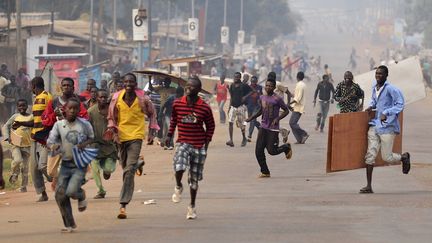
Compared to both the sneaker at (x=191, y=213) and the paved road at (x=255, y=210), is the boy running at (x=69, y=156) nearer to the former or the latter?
the paved road at (x=255, y=210)

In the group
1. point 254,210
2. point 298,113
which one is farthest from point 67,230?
point 298,113

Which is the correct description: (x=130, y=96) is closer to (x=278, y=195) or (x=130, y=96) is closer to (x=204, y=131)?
(x=204, y=131)

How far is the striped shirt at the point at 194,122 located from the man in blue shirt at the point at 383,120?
310 centimetres

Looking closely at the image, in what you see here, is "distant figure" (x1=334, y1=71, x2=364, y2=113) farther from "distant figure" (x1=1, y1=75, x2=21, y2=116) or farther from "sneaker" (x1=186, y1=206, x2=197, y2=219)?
"distant figure" (x1=1, y1=75, x2=21, y2=116)

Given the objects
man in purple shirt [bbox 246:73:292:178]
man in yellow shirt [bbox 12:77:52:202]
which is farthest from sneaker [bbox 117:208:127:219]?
man in purple shirt [bbox 246:73:292:178]

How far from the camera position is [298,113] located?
24672 mm

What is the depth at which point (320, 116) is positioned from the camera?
28359 mm

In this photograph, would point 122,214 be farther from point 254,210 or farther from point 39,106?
point 39,106

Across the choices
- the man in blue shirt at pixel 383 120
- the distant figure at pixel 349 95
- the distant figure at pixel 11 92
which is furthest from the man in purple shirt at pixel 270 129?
the distant figure at pixel 11 92

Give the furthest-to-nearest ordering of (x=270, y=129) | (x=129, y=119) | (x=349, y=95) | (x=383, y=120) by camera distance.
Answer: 1. (x=349, y=95)
2. (x=270, y=129)
3. (x=383, y=120)
4. (x=129, y=119)

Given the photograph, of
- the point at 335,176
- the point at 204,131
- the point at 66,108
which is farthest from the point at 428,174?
the point at 66,108

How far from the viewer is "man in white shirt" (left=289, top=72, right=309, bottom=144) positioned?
24141mm

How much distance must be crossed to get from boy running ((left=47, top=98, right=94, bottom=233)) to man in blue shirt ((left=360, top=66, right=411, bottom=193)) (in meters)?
4.45

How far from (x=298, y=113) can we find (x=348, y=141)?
31.9 feet
